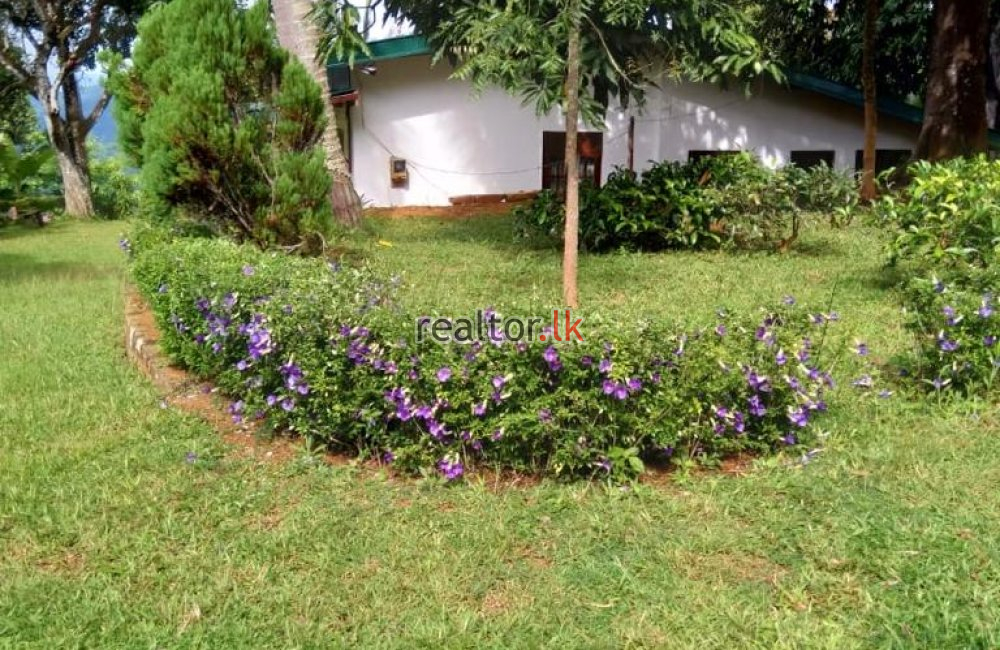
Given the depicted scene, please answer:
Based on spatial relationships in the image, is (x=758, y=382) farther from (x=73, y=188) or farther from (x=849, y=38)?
(x=73, y=188)

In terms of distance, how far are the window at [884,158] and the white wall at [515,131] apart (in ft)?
0.53

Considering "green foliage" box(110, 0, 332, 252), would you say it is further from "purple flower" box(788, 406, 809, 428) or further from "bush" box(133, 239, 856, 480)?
"purple flower" box(788, 406, 809, 428)

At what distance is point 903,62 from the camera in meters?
17.4

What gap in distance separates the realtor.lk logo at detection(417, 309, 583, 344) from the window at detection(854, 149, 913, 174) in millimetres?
12736

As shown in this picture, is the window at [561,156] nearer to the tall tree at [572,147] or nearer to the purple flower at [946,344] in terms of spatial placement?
the tall tree at [572,147]

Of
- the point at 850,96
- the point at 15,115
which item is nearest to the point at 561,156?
the point at 850,96

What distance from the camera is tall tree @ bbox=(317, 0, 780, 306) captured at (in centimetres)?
529

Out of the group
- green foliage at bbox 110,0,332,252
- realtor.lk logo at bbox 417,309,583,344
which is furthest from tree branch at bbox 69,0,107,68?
realtor.lk logo at bbox 417,309,583,344

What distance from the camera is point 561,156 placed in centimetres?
1481

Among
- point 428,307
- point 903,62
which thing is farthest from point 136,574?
point 903,62

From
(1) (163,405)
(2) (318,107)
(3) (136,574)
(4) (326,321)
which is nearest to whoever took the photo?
(3) (136,574)

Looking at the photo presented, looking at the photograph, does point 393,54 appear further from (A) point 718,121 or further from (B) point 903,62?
(B) point 903,62

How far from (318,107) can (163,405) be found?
9.69 feet

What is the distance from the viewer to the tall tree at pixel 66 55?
17.3 metres
